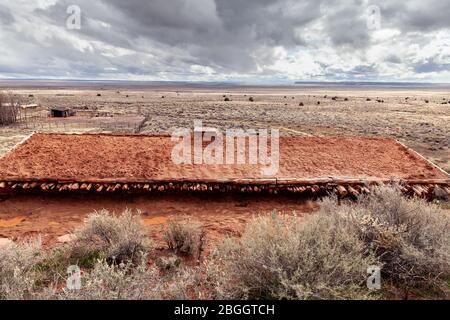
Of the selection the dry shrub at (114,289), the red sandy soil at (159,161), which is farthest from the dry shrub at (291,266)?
the red sandy soil at (159,161)

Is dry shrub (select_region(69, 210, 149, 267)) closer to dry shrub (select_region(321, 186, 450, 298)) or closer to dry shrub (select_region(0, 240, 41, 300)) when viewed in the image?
dry shrub (select_region(0, 240, 41, 300))

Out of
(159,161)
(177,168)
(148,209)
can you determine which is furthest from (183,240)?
A: (159,161)

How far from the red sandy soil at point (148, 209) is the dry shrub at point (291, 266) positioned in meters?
1.40

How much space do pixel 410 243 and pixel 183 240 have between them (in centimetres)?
261

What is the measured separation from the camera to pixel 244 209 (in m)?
5.32

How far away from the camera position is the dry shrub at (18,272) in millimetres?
2551

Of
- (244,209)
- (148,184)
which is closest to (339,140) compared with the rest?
(244,209)

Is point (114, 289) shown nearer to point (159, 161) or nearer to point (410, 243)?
point (410, 243)

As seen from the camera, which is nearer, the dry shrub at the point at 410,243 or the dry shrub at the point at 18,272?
the dry shrub at the point at 18,272

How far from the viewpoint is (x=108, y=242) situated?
384cm

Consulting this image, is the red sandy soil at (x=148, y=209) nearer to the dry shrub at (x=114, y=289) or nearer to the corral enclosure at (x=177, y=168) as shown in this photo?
the corral enclosure at (x=177, y=168)

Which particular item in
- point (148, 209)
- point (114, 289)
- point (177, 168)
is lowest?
point (148, 209)
